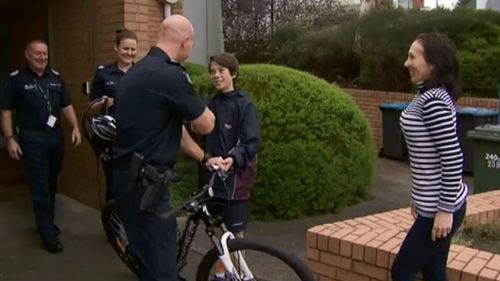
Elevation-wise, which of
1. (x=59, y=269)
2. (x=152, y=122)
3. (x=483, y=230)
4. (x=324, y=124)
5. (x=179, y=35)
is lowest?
(x=59, y=269)

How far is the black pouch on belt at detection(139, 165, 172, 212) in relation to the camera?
289 centimetres

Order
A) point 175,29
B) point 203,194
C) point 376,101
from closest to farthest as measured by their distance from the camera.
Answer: point 175,29 < point 203,194 < point 376,101

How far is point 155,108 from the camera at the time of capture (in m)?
2.87

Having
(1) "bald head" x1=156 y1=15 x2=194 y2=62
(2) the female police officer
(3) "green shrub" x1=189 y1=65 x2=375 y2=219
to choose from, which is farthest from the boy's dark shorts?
(3) "green shrub" x1=189 y1=65 x2=375 y2=219

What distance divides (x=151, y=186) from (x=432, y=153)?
1.27 metres

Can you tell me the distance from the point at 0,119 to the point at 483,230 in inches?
151

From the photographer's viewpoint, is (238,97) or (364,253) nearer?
(364,253)

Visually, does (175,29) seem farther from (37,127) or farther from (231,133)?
(37,127)

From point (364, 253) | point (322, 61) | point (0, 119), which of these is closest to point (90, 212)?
point (0, 119)

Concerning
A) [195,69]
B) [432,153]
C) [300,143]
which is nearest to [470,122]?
[300,143]

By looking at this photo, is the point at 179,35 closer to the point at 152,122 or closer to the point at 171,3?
the point at 152,122

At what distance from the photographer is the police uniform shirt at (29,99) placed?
500cm

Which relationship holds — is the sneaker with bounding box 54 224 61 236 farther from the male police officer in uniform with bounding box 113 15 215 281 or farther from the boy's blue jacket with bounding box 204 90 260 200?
the male police officer in uniform with bounding box 113 15 215 281

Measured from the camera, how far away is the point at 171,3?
241 inches
